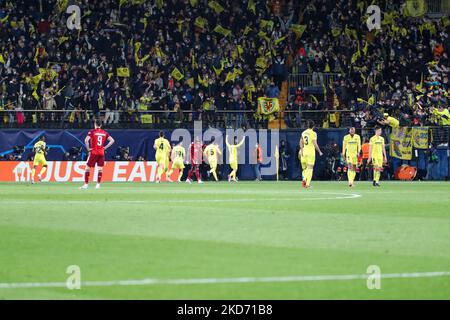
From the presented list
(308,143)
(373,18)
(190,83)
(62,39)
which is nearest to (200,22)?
(190,83)

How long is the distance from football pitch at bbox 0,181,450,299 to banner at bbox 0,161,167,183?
2234 centimetres

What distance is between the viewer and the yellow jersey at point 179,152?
153ft

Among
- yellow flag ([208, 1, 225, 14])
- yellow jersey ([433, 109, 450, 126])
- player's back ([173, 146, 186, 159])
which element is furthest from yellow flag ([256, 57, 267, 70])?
yellow jersey ([433, 109, 450, 126])

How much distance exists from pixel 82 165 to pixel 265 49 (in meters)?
11.4

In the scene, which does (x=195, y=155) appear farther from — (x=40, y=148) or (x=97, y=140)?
(x=97, y=140)

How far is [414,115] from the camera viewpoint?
48312 mm

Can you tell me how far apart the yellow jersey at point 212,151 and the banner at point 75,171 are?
2515mm

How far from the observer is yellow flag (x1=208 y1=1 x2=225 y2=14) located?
2112 inches

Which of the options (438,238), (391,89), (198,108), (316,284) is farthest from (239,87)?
(316,284)

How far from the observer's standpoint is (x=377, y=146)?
135ft

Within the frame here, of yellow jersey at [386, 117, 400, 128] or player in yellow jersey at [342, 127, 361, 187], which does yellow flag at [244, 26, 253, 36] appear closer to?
yellow jersey at [386, 117, 400, 128]

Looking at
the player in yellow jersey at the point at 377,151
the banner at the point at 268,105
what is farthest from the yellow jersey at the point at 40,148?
the player in yellow jersey at the point at 377,151

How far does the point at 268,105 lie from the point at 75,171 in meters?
9.58
